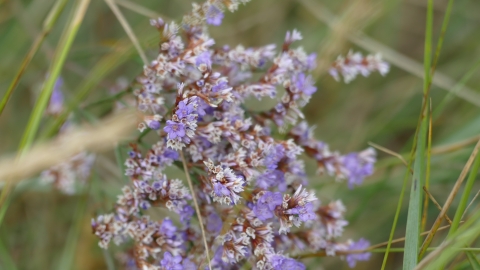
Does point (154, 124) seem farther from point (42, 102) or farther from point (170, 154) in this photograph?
point (42, 102)

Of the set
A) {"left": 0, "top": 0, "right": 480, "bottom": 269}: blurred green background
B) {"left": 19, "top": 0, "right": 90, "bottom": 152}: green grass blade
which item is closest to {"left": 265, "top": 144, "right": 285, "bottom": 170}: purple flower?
{"left": 0, "top": 0, "right": 480, "bottom": 269}: blurred green background

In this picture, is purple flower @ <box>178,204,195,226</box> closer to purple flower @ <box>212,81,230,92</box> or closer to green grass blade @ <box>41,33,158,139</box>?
purple flower @ <box>212,81,230,92</box>

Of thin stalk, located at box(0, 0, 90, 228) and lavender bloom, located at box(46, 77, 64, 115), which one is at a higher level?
lavender bloom, located at box(46, 77, 64, 115)

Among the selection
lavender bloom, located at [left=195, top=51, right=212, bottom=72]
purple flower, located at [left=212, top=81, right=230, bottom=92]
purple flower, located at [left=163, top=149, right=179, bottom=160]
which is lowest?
purple flower, located at [left=163, top=149, right=179, bottom=160]

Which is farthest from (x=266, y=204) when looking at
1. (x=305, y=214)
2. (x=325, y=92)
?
(x=325, y=92)

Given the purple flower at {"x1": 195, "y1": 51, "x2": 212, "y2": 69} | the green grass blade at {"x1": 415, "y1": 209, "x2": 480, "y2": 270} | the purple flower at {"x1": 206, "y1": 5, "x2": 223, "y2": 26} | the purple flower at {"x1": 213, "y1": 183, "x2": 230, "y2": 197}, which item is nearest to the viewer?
the green grass blade at {"x1": 415, "y1": 209, "x2": 480, "y2": 270}

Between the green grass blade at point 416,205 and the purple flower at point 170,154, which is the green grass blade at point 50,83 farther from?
the green grass blade at point 416,205
